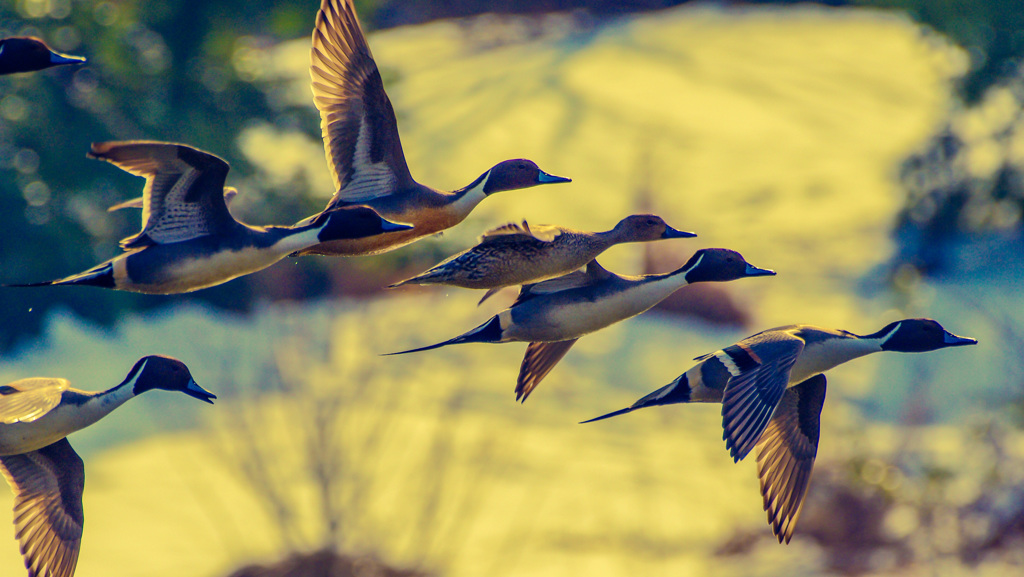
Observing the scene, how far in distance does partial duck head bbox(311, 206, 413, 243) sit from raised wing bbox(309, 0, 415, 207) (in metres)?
0.36

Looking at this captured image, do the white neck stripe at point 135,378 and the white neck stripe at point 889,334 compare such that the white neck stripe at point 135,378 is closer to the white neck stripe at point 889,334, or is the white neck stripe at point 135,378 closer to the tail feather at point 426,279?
the tail feather at point 426,279

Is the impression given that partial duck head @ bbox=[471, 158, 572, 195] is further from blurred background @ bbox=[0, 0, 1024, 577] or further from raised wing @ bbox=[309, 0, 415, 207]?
blurred background @ bbox=[0, 0, 1024, 577]

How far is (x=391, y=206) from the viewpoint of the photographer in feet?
7.91

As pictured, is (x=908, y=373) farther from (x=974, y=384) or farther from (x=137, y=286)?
(x=137, y=286)

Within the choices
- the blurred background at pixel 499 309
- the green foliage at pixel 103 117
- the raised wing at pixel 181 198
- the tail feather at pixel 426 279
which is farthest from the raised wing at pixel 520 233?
the green foliage at pixel 103 117

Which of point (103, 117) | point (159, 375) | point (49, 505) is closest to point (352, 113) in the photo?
point (159, 375)

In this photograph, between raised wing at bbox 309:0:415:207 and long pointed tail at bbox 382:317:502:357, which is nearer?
long pointed tail at bbox 382:317:502:357

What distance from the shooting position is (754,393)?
2.04m

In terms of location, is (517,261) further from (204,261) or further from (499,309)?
(499,309)

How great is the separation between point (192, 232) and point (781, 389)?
1173mm

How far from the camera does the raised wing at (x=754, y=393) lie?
1.97 m

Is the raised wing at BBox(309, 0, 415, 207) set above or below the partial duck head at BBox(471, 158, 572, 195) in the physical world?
above

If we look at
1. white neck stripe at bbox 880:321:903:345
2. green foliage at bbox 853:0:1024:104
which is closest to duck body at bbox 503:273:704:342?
white neck stripe at bbox 880:321:903:345

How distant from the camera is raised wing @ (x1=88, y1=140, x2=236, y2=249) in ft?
7.09
